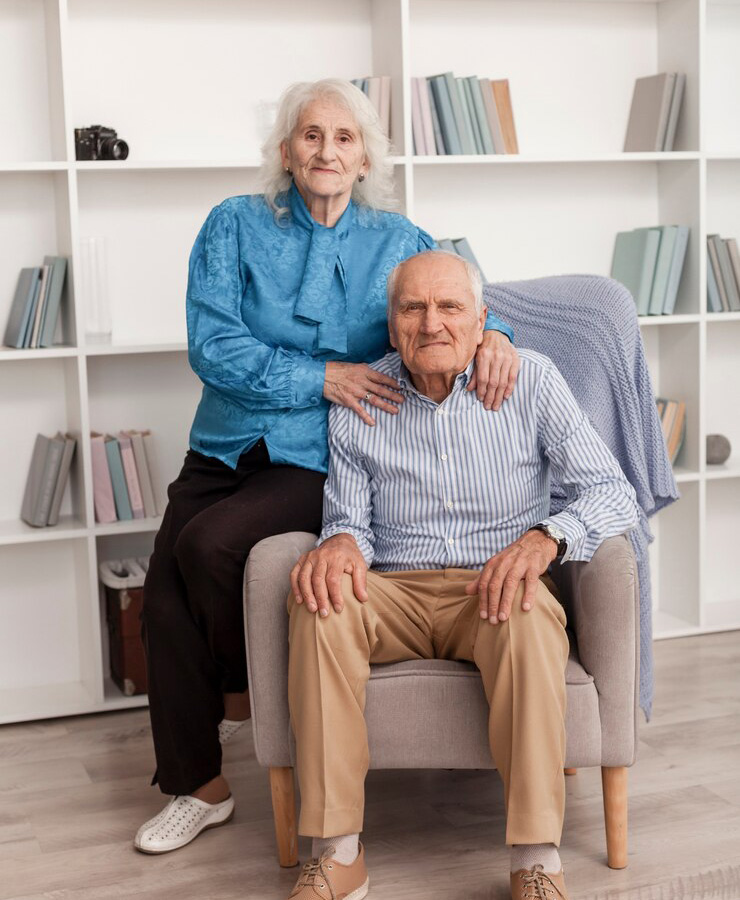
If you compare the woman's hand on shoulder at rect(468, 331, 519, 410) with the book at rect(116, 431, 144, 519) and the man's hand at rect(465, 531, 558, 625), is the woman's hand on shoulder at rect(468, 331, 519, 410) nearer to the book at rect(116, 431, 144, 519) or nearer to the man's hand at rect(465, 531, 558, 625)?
the man's hand at rect(465, 531, 558, 625)

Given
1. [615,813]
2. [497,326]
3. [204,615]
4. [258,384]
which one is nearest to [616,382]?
[497,326]

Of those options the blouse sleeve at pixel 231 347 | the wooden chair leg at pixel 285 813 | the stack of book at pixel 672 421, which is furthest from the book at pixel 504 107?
the wooden chair leg at pixel 285 813

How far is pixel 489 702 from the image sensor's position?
6.93 ft

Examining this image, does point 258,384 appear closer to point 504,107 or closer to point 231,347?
point 231,347

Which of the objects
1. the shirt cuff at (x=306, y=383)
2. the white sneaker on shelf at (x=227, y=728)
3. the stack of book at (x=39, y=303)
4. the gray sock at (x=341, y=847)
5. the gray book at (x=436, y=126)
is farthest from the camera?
the gray book at (x=436, y=126)

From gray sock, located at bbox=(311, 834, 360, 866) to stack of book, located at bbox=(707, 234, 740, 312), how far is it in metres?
2.25

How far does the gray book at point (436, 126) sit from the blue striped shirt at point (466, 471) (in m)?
1.23

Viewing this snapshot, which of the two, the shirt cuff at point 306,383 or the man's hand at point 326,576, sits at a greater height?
the shirt cuff at point 306,383

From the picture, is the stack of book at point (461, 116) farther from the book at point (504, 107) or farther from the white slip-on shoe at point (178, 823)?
the white slip-on shoe at point (178, 823)

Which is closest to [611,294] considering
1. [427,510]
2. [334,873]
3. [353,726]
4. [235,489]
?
[427,510]

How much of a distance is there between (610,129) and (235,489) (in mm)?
1953

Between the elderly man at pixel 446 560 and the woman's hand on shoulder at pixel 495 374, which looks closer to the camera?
the elderly man at pixel 446 560

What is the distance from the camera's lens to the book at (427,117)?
134 inches

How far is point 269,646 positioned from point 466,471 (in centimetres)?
51
